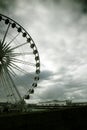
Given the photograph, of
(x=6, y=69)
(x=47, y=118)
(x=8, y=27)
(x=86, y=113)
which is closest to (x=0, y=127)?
(x=47, y=118)

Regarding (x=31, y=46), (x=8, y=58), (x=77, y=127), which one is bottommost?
(x=77, y=127)

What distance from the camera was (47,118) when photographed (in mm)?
4602

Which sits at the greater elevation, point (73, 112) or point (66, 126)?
point (73, 112)

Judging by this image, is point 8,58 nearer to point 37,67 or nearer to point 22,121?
point 37,67

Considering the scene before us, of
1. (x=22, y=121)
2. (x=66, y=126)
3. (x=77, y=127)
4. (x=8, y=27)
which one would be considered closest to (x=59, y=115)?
(x=66, y=126)

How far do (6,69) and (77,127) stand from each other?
65.4ft

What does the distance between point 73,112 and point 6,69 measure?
1975 centimetres

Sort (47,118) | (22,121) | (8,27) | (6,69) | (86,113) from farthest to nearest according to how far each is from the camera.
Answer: (8,27) → (6,69) → (86,113) → (47,118) → (22,121)

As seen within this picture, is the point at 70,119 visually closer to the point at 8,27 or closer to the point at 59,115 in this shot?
the point at 59,115

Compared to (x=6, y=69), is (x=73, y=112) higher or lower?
lower

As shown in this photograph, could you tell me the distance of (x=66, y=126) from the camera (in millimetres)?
4848

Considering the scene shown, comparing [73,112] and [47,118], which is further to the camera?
[73,112]

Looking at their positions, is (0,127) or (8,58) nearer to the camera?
(0,127)

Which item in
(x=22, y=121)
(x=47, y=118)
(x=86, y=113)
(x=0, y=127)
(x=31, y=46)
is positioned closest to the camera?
(x=0, y=127)
